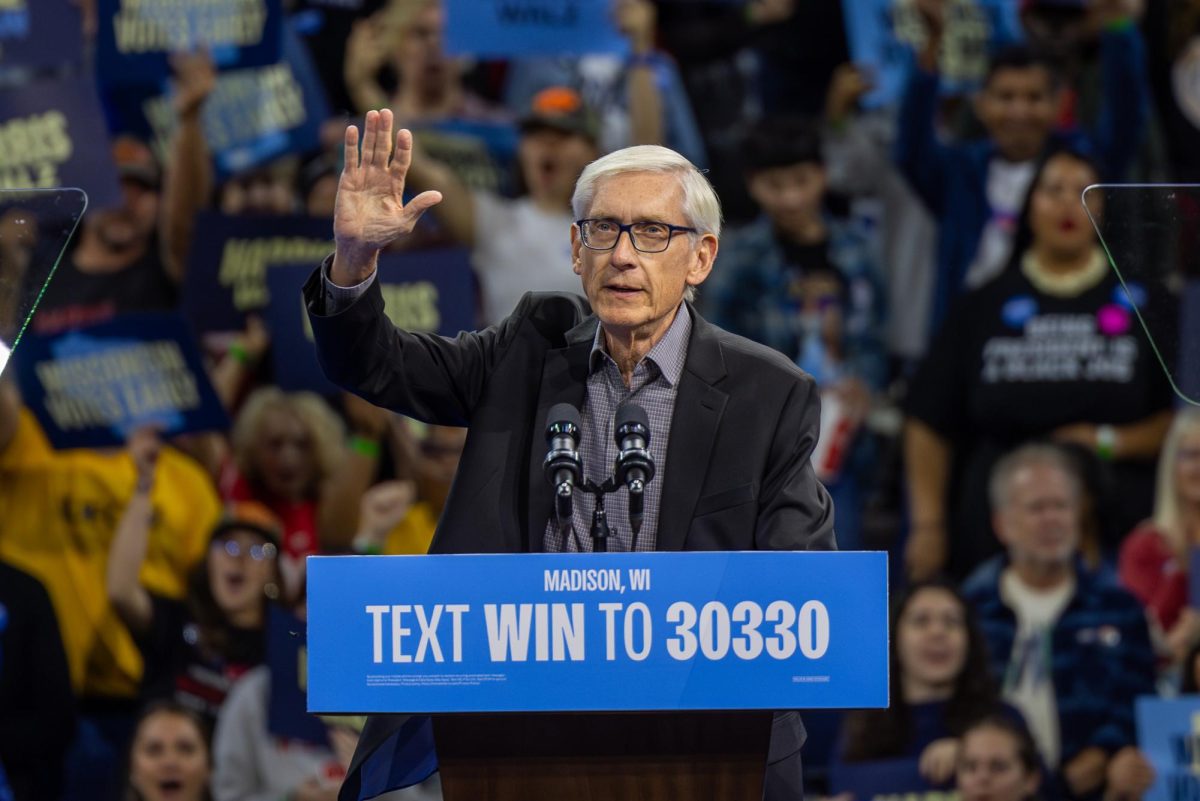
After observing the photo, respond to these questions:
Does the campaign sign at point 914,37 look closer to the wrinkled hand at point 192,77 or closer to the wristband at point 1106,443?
the wristband at point 1106,443

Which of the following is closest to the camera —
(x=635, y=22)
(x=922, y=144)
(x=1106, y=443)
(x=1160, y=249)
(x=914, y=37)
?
(x=1160, y=249)

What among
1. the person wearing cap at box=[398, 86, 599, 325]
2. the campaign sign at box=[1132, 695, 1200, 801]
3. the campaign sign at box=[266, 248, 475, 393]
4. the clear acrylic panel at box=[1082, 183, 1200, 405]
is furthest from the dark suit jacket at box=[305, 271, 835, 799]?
the person wearing cap at box=[398, 86, 599, 325]

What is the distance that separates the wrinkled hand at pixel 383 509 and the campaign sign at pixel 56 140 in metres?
1.16

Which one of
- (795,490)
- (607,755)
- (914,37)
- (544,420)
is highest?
(914,37)

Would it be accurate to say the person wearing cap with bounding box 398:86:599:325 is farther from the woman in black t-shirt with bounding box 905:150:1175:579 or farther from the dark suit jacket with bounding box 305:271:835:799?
the dark suit jacket with bounding box 305:271:835:799

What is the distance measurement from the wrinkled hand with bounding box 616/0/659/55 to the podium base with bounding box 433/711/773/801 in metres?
3.86

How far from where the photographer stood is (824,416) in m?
6.16

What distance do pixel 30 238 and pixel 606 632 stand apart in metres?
1.18

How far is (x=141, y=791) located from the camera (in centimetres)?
551

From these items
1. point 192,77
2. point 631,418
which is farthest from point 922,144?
point 631,418

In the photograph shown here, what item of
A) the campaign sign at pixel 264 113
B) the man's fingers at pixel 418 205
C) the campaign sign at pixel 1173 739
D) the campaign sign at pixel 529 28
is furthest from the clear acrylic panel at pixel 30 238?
the campaign sign at pixel 264 113

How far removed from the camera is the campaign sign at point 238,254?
20.8 feet

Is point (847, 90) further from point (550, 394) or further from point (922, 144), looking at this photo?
point (550, 394)

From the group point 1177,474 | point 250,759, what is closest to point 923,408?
point 1177,474
